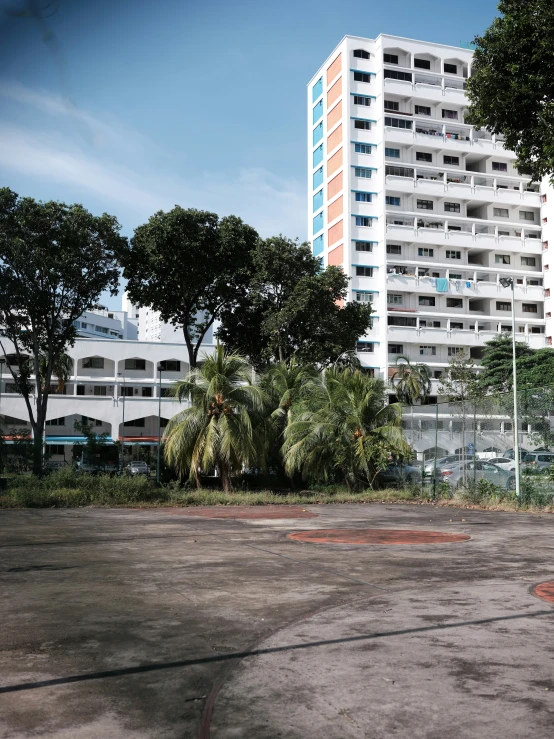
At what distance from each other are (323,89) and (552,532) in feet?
215

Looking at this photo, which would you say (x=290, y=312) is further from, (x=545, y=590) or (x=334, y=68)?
(x=334, y=68)

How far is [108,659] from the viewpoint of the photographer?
224 inches

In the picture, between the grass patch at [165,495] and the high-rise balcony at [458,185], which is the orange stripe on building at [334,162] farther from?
the grass patch at [165,495]

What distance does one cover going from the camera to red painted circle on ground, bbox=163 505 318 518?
19.7 meters

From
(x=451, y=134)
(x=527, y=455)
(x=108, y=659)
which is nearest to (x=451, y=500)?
(x=527, y=455)

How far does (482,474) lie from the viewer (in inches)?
886

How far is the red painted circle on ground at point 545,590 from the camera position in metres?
7.97

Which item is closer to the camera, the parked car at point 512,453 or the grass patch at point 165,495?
the parked car at point 512,453

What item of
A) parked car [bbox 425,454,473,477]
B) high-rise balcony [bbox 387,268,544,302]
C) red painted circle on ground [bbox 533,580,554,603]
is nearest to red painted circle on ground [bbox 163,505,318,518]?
parked car [bbox 425,454,473,477]

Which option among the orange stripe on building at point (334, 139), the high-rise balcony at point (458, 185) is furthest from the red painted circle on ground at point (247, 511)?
the orange stripe on building at point (334, 139)

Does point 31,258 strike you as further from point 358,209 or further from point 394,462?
point 358,209

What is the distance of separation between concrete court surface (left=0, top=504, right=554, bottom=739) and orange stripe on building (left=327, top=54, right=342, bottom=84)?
65506mm

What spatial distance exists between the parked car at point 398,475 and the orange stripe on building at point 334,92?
51.2 meters

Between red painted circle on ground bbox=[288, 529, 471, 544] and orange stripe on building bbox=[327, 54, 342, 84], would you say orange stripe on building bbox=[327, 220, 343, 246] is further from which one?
red painted circle on ground bbox=[288, 529, 471, 544]
